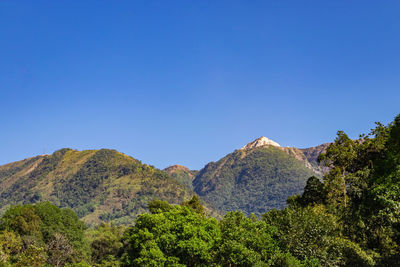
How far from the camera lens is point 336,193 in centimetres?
5338

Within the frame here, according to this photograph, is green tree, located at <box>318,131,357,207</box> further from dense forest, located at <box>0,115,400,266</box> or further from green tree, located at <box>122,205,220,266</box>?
green tree, located at <box>122,205,220,266</box>

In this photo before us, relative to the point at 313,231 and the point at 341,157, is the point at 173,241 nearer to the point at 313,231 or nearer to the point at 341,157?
the point at 313,231

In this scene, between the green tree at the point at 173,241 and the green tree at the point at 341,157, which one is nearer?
the green tree at the point at 173,241

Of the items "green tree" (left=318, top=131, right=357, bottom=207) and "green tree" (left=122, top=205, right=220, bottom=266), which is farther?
"green tree" (left=318, top=131, right=357, bottom=207)

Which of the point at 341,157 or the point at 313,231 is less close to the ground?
the point at 341,157

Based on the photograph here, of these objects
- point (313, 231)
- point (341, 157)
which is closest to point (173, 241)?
point (313, 231)

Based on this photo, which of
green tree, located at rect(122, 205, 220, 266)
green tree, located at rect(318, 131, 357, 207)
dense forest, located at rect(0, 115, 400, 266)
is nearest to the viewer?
dense forest, located at rect(0, 115, 400, 266)

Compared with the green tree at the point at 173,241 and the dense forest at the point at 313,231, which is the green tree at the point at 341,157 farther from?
the green tree at the point at 173,241

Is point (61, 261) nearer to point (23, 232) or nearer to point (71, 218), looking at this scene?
point (23, 232)

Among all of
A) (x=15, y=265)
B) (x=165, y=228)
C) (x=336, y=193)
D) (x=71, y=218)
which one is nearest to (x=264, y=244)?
(x=165, y=228)

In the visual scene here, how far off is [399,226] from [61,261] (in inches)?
2122

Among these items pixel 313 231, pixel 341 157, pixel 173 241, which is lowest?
pixel 173 241

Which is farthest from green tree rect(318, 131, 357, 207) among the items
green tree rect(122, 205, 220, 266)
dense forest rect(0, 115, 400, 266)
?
green tree rect(122, 205, 220, 266)

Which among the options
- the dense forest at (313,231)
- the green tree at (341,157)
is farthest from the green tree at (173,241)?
the green tree at (341,157)
